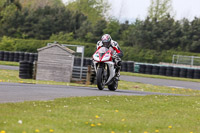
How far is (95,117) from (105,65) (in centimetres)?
650

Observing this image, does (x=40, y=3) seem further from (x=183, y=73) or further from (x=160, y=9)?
(x=183, y=73)

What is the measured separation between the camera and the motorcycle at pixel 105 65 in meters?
14.3

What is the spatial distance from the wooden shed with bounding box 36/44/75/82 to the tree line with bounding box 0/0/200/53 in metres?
31.9

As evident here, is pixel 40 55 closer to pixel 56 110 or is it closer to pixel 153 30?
pixel 56 110

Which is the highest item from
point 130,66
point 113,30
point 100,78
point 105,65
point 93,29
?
point 113,30

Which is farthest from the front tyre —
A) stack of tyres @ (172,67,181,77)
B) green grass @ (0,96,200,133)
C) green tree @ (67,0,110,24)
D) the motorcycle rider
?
green tree @ (67,0,110,24)

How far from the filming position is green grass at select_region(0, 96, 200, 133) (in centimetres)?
700

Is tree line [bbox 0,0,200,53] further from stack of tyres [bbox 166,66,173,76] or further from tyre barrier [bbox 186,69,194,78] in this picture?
tyre barrier [bbox 186,69,194,78]

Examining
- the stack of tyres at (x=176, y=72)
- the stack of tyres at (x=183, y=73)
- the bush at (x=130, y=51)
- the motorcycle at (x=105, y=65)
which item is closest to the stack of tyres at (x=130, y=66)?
the stack of tyres at (x=176, y=72)

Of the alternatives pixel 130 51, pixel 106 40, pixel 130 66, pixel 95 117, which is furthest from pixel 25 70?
pixel 130 51

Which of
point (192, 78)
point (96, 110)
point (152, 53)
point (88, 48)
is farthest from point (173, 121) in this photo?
point (88, 48)

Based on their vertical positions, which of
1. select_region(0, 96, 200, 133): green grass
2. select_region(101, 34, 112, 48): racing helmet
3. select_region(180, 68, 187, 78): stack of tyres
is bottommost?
select_region(180, 68, 187, 78): stack of tyres

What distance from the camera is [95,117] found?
27.4 ft

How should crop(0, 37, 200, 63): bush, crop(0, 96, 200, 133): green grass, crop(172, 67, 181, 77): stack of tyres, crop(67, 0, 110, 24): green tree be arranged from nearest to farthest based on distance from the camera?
crop(0, 96, 200, 133): green grass, crop(172, 67, 181, 77): stack of tyres, crop(0, 37, 200, 63): bush, crop(67, 0, 110, 24): green tree
